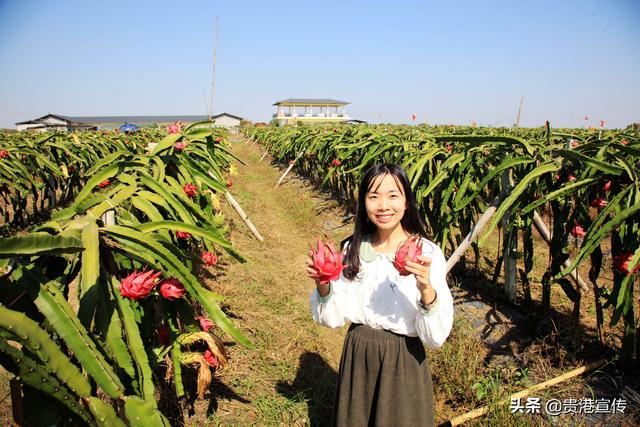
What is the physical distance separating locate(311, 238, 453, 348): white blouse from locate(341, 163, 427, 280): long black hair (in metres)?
0.03

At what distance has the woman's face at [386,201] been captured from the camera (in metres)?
1.56

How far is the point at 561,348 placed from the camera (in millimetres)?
2486

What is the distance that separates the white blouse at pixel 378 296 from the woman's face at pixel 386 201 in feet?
0.49

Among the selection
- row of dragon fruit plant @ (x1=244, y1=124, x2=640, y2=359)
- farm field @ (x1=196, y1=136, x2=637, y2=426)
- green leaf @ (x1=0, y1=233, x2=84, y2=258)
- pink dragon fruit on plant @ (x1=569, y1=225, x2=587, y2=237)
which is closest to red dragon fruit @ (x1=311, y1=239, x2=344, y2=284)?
green leaf @ (x1=0, y1=233, x2=84, y2=258)

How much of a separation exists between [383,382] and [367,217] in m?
0.66

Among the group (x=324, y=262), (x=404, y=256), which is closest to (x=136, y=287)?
(x=324, y=262)

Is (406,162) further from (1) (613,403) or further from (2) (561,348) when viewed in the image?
(1) (613,403)

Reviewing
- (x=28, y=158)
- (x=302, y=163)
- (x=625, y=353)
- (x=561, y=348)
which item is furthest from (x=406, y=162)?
(x=302, y=163)

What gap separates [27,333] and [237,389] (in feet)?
6.04

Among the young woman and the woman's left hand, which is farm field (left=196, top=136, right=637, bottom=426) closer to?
the young woman

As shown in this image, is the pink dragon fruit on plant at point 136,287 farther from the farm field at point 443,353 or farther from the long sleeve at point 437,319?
the farm field at point 443,353

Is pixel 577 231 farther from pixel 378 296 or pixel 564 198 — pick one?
pixel 378 296

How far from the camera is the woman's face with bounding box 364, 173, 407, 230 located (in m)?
1.56

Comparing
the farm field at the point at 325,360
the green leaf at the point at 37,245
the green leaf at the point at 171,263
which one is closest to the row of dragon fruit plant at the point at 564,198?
the farm field at the point at 325,360
